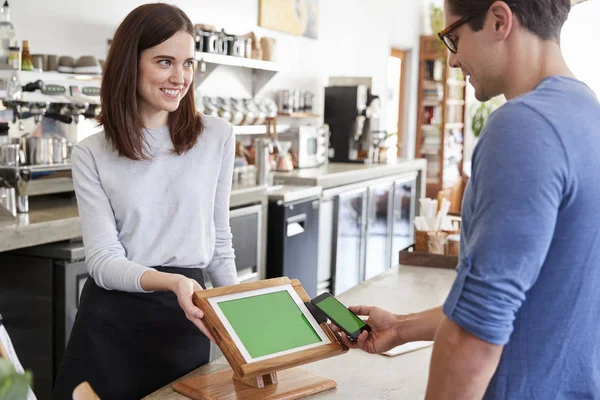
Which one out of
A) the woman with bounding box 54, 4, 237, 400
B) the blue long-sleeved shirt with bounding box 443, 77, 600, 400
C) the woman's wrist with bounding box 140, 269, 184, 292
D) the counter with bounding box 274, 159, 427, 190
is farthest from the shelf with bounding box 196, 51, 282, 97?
the blue long-sleeved shirt with bounding box 443, 77, 600, 400

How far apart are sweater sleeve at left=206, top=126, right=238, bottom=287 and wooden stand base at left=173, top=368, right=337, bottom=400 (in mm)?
435

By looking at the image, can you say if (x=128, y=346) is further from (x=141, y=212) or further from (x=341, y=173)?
(x=341, y=173)

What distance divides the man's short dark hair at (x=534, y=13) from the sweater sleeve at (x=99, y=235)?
→ 98cm

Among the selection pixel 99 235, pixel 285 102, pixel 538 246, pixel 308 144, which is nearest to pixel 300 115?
pixel 285 102

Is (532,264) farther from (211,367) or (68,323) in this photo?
(68,323)

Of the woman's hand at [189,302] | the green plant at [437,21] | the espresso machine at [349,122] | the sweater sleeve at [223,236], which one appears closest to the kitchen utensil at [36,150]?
the sweater sleeve at [223,236]

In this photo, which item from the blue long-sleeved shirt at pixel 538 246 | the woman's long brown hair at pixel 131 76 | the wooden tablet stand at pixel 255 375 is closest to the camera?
the blue long-sleeved shirt at pixel 538 246

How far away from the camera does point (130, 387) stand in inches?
70.9

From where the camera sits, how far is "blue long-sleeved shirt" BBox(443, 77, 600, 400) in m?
0.96

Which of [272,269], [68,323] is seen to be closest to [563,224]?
[68,323]

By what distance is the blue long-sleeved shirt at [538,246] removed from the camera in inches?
37.7

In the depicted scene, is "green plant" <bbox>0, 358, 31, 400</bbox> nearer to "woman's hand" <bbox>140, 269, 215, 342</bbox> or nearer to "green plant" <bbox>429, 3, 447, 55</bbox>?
"woman's hand" <bbox>140, 269, 215, 342</bbox>

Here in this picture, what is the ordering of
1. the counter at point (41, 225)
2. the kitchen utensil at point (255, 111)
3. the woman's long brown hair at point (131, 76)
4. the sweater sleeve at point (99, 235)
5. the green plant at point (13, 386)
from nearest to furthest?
1. the green plant at point (13, 386)
2. the sweater sleeve at point (99, 235)
3. the woman's long brown hair at point (131, 76)
4. the counter at point (41, 225)
5. the kitchen utensil at point (255, 111)

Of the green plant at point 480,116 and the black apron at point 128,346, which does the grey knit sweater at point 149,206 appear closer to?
the black apron at point 128,346
